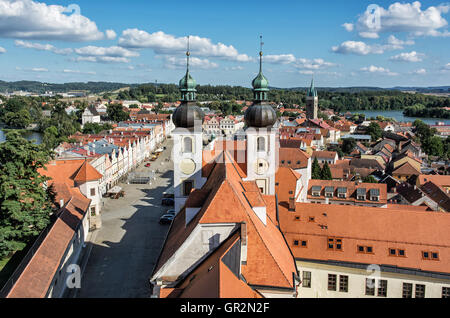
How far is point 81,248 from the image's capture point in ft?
88.3

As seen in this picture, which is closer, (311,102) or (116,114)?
(116,114)

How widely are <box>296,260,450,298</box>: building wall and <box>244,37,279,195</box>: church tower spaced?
7.21m

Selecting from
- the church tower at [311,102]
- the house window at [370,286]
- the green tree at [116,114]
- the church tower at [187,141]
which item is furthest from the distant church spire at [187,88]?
the church tower at [311,102]

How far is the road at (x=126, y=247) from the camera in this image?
22.1 m

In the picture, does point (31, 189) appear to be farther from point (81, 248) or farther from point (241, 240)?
point (241, 240)

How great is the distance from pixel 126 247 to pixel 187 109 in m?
12.1

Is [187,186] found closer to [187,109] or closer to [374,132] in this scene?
[187,109]

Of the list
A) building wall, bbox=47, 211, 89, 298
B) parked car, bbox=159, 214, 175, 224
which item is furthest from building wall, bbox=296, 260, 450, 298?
parked car, bbox=159, 214, 175, 224

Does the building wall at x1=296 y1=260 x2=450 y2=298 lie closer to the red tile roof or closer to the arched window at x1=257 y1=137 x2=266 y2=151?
the red tile roof

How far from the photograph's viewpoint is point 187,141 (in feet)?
81.6

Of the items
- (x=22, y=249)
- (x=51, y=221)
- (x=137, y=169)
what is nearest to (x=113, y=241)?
(x=51, y=221)

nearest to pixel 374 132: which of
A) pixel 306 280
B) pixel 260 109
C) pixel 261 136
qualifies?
pixel 261 136

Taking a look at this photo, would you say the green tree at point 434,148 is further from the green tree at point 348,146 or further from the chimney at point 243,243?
the chimney at point 243,243

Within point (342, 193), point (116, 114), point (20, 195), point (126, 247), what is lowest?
point (126, 247)
